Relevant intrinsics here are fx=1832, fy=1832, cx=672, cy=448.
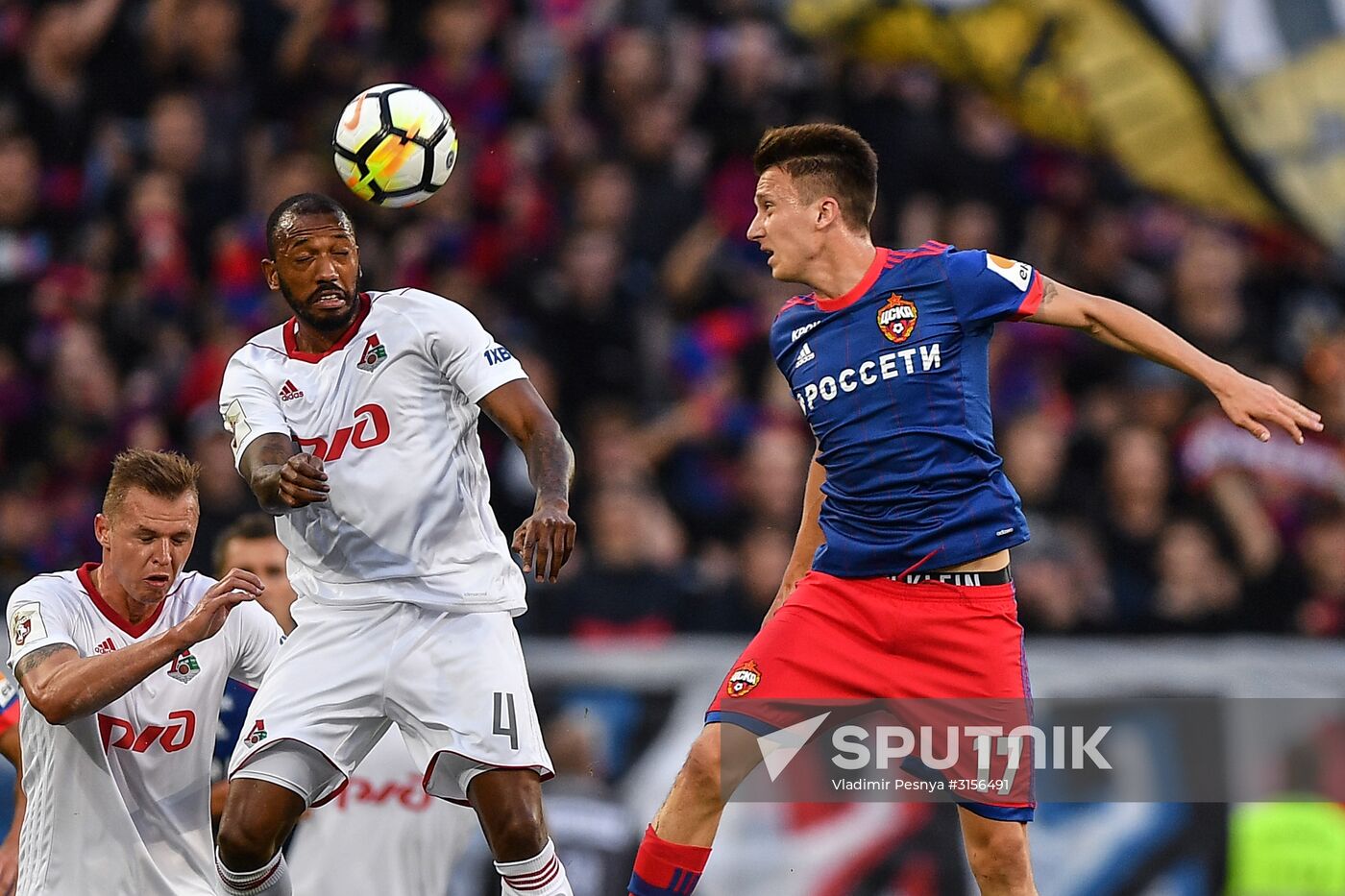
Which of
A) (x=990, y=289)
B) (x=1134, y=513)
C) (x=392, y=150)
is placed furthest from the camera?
(x=1134, y=513)

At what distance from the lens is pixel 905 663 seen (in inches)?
200

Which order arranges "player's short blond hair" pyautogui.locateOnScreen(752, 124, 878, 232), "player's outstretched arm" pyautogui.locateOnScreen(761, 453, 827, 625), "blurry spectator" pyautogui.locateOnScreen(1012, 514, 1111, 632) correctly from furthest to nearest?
"blurry spectator" pyautogui.locateOnScreen(1012, 514, 1111, 632) < "player's outstretched arm" pyautogui.locateOnScreen(761, 453, 827, 625) < "player's short blond hair" pyautogui.locateOnScreen(752, 124, 878, 232)

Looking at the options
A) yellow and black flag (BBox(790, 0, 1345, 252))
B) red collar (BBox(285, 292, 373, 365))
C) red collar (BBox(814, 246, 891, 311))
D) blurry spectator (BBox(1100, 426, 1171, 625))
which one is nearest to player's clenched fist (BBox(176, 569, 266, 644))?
red collar (BBox(285, 292, 373, 365))

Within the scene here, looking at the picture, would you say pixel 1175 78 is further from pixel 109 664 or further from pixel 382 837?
pixel 109 664

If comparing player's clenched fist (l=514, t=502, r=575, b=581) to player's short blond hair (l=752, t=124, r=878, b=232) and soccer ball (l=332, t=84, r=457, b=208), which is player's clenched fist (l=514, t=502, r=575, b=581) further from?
soccer ball (l=332, t=84, r=457, b=208)

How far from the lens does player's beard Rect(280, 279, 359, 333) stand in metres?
5.23

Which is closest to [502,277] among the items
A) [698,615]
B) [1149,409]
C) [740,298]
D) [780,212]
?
[740,298]

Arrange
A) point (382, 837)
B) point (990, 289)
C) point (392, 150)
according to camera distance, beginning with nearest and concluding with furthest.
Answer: point (990, 289), point (392, 150), point (382, 837)

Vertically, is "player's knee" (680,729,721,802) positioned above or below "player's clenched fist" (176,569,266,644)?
below

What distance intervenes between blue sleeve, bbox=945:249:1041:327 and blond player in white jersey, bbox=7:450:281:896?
85.7 inches

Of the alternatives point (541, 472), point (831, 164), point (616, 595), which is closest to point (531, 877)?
point (541, 472)

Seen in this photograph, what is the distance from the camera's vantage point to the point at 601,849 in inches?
271

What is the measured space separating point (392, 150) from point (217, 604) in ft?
5.62

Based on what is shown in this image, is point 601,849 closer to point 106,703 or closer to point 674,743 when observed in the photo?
point 674,743
